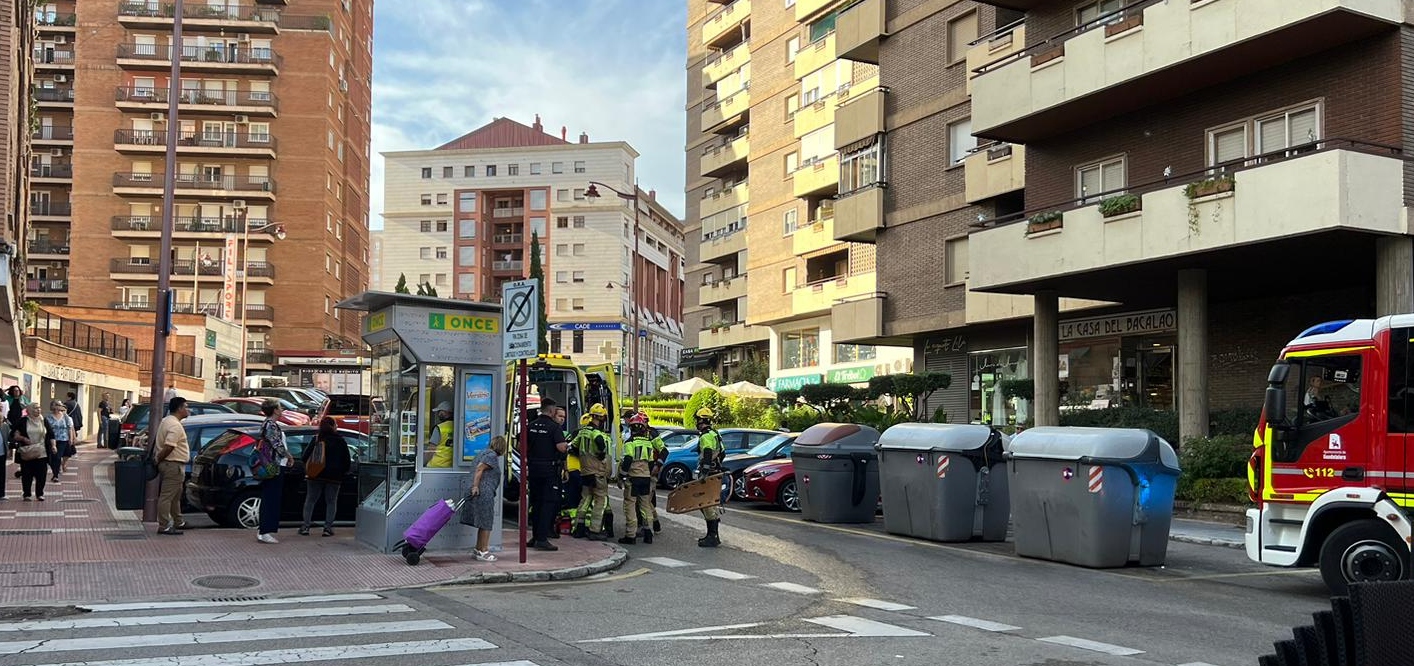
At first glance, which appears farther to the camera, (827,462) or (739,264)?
(739,264)

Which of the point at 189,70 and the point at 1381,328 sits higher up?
the point at 189,70

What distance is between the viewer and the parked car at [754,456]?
24234 millimetres

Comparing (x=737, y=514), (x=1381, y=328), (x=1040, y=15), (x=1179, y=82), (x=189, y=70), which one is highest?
(x=189, y=70)

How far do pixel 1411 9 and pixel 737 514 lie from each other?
1308cm

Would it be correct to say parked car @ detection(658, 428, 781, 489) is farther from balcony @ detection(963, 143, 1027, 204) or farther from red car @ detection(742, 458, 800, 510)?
balcony @ detection(963, 143, 1027, 204)

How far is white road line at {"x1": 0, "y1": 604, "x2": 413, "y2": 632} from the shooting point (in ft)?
30.4

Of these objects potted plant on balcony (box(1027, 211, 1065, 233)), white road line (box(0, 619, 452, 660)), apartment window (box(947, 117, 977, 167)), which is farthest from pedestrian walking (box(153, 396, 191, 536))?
apartment window (box(947, 117, 977, 167))

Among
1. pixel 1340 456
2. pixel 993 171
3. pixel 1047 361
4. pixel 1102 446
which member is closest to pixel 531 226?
pixel 993 171

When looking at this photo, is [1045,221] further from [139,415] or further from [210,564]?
[139,415]

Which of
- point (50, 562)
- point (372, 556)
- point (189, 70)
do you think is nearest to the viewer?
point (50, 562)

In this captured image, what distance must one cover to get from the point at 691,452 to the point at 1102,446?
1286cm

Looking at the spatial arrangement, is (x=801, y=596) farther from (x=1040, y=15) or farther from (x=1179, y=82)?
(x=1040, y=15)

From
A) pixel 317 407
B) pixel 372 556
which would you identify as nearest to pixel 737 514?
pixel 372 556

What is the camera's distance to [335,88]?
289 feet
